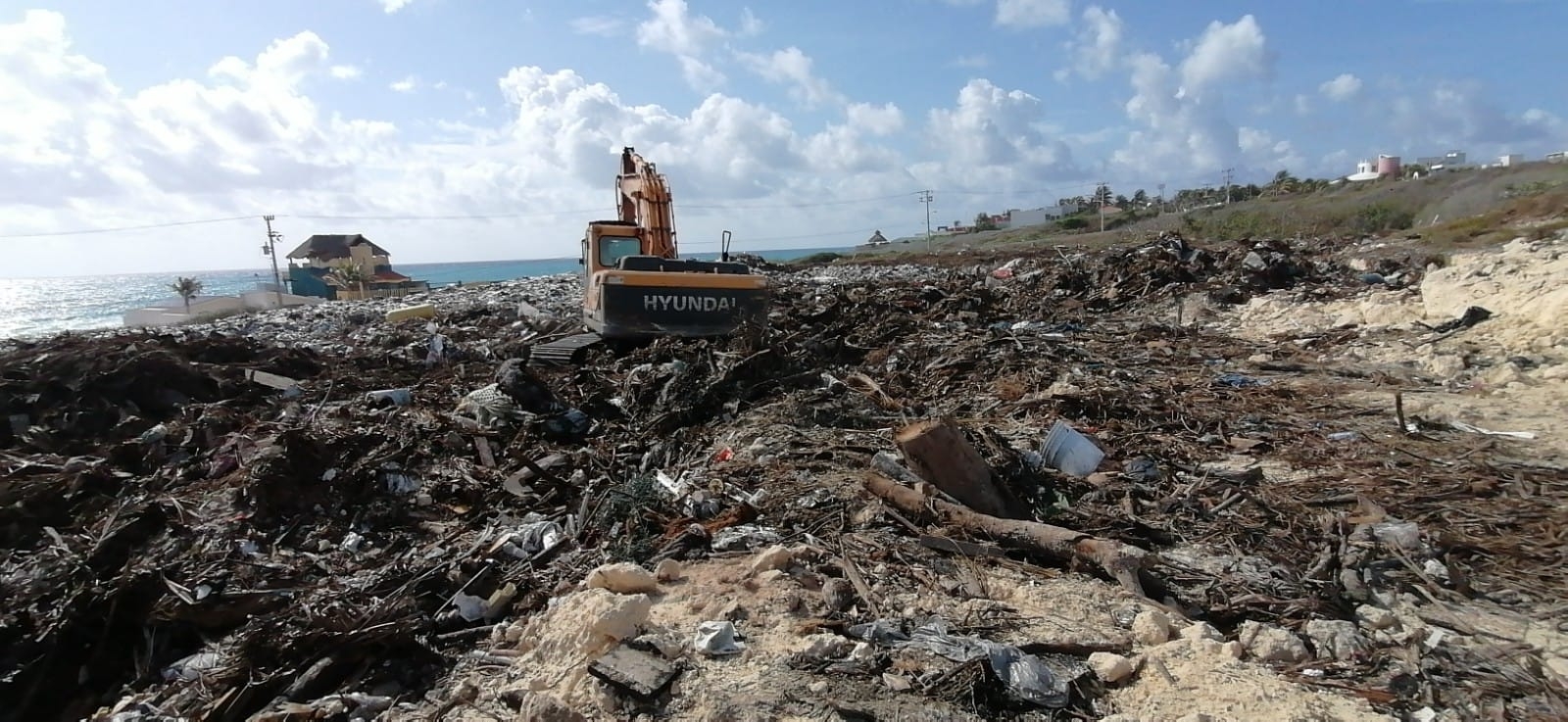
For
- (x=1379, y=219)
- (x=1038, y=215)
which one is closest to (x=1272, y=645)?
(x=1379, y=219)

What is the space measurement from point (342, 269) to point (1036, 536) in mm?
53299

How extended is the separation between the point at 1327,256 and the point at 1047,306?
7549 mm

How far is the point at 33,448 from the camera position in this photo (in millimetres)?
6332

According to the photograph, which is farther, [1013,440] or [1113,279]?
[1113,279]

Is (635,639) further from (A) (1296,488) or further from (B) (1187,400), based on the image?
(B) (1187,400)

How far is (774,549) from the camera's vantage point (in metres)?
3.53

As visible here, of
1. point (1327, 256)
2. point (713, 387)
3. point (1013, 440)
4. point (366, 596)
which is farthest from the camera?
point (1327, 256)

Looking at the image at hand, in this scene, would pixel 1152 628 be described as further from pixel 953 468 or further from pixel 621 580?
pixel 621 580

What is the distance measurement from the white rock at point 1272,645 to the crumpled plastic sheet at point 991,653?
758 millimetres

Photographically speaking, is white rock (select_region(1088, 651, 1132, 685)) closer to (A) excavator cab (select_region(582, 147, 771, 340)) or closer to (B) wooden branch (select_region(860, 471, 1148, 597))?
(B) wooden branch (select_region(860, 471, 1148, 597))

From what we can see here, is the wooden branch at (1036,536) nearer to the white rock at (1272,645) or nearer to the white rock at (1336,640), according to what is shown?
the white rock at (1272,645)

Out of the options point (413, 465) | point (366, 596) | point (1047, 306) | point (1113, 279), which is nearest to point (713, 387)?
point (413, 465)

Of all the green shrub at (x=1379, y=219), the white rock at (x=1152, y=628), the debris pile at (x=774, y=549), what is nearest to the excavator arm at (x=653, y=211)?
the debris pile at (x=774, y=549)

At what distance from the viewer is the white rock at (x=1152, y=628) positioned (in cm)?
283
